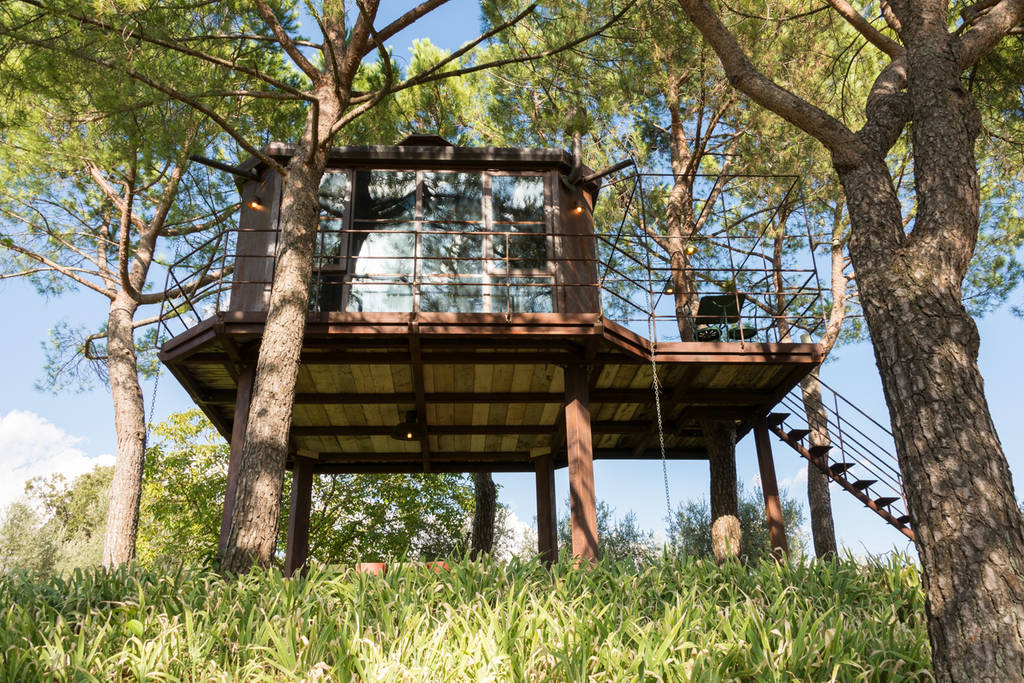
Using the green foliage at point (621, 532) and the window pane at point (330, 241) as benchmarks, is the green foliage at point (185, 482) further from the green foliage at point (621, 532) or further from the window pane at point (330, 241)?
the window pane at point (330, 241)

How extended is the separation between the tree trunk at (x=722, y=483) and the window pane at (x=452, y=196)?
4.26m

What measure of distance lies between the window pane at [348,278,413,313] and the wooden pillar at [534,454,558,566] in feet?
12.6

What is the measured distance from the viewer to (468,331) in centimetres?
757

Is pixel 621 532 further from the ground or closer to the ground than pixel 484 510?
closer to the ground

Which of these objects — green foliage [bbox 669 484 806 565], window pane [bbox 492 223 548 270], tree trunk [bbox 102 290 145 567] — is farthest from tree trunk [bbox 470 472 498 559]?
window pane [bbox 492 223 548 270]

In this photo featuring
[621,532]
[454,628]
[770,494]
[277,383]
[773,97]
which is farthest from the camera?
[621,532]

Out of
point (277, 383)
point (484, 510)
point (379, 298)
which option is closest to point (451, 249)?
point (379, 298)

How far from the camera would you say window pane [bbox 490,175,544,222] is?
917 cm

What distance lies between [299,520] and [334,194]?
15.0ft

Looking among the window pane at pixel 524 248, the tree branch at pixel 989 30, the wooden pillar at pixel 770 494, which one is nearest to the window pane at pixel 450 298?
the window pane at pixel 524 248

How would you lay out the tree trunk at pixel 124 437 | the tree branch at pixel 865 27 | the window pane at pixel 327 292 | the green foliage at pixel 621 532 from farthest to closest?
1. the green foliage at pixel 621 532
2. the tree trunk at pixel 124 437
3. the window pane at pixel 327 292
4. the tree branch at pixel 865 27

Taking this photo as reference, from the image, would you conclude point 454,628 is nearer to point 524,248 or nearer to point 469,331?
point 469,331

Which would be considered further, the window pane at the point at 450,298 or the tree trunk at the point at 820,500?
the tree trunk at the point at 820,500

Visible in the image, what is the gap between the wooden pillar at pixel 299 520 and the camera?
10.1 meters
